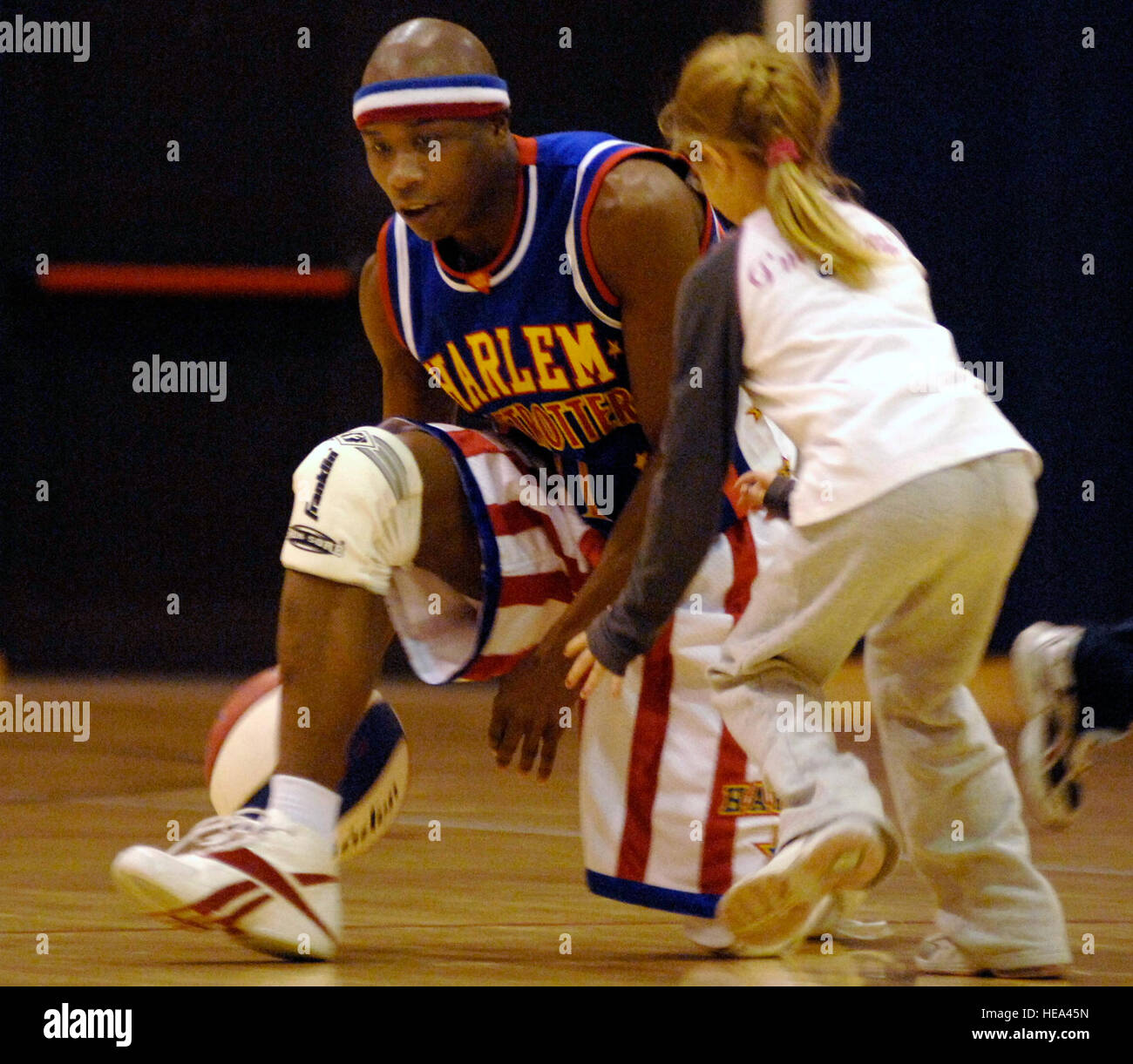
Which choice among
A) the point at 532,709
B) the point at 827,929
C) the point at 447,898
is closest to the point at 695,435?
the point at 532,709

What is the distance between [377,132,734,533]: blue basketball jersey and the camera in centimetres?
242

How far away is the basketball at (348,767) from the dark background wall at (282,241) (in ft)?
11.6

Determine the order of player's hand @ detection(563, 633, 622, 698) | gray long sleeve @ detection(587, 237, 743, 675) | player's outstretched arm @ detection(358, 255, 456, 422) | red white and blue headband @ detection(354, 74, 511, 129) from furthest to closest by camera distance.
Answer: player's outstretched arm @ detection(358, 255, 456, 422) < red white and blue headband @ detection(354, 74, 511, 129) < player's hand @ detection(563, 633, 622, 698) < gray long sleeve @ detection(587, 237, 743, 675)

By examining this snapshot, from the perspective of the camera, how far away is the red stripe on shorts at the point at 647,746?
236 cm

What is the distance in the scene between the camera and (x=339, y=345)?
6.00 meters

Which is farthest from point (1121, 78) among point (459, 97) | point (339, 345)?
point (459, 97)

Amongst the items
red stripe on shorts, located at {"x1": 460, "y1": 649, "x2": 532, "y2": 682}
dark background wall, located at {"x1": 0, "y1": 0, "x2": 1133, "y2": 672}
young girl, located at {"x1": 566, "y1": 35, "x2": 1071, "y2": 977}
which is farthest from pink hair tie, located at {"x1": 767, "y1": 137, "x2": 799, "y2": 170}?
dark background wall, located at {"x1": 0, "y1": 0, "x2": 1133, "y2": 672}

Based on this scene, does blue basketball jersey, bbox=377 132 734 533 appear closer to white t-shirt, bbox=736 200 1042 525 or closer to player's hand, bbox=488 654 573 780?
player's hand, bbox=488 654 573 780

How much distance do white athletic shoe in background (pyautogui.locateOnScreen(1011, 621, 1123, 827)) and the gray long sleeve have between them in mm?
468

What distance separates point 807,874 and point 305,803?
0.64 metres

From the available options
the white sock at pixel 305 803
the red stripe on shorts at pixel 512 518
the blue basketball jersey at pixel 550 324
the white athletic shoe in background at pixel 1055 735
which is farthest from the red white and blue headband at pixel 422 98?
the white athletic shoe in background at pixel 1055 735

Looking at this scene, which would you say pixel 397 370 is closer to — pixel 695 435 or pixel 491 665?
pixel 491 665

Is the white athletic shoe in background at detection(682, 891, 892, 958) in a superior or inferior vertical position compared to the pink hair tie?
inferior

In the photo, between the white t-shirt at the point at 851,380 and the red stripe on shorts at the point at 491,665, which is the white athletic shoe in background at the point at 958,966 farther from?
the red stripe on shorts at the point at 491,665
